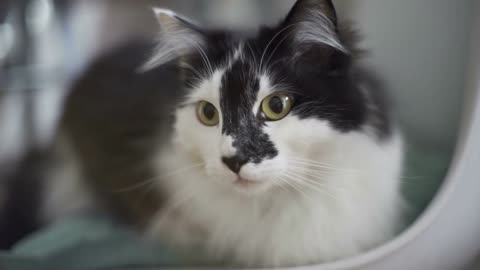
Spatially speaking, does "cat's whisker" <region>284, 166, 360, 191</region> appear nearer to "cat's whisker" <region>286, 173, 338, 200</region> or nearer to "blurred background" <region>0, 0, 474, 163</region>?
"cat's whisker" <region>286, 173, 338, 200</region>

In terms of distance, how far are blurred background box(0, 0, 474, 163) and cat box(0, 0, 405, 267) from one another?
0.05 metres

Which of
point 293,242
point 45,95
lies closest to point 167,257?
point 293,242

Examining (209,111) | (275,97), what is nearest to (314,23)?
(275,97)

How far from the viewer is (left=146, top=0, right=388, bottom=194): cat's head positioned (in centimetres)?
73

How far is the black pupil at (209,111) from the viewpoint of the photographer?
0.80 meters

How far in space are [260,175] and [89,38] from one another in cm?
62

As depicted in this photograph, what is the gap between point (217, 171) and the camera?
0.77 m

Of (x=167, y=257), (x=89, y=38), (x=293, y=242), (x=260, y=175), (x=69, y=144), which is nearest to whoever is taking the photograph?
(x=260, y=175)

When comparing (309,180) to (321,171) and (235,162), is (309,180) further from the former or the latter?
(235,162)

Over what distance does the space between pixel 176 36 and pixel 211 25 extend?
12 centimetres

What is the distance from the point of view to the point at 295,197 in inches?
33.9

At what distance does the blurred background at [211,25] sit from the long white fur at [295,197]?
0.36ft

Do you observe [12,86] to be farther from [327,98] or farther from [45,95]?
[327,98]

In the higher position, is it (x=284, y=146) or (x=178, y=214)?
(x=284, y=146)
